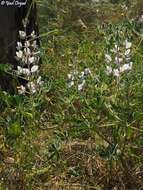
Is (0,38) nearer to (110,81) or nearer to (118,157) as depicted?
(110,81)

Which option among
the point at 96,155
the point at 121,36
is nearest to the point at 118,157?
the point at 96,155

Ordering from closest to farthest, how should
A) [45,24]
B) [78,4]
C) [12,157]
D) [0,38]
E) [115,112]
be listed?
[115,112] < [12,157] < [0,38] < [45,24] < [78,4]

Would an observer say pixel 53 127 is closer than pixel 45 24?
Yes

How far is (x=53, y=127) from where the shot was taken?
2.75 meters

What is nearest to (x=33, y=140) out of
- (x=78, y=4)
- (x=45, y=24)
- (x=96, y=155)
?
(x=96, y=155)

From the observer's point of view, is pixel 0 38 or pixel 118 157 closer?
pixel 118 157

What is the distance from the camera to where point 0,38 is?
3291mm

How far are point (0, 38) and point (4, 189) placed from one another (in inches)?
41.4

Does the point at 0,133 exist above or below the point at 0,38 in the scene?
below

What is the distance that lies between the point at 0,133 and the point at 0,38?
0.64 m

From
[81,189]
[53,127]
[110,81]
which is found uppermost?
[110,81]

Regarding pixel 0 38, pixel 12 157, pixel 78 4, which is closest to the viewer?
pixel 12 157

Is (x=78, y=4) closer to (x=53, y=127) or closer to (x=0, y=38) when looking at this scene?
(x=0, y=38)

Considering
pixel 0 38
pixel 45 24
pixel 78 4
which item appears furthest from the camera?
pixel 78 4
